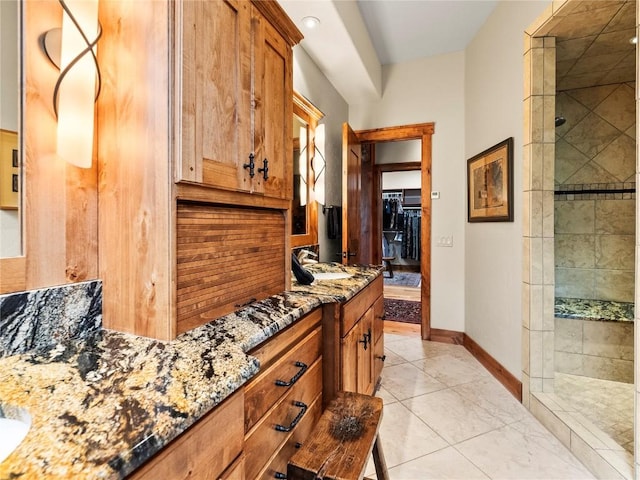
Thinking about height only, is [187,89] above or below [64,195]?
above

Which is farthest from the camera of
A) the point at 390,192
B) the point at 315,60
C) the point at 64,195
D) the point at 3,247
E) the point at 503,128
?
the point at 390,192

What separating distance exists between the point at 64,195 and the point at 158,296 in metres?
0.41

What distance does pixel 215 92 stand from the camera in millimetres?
1000

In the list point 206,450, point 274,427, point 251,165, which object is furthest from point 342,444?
point 251,165

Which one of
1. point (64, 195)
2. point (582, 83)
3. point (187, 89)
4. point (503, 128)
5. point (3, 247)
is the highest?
point (582, 83)

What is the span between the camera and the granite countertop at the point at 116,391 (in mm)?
442

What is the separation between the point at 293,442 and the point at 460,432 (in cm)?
126

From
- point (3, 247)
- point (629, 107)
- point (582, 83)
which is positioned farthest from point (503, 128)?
point (3, 247)

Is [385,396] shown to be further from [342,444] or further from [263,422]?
[263,422]

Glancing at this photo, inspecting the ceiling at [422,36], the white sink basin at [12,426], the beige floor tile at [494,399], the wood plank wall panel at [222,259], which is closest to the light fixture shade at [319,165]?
the ceiling at [422,36]

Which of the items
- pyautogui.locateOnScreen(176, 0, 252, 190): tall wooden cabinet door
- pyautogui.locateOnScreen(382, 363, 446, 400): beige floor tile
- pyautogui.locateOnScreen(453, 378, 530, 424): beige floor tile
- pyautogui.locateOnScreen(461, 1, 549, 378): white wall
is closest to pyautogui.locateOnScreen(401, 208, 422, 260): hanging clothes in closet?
pyautogui.locateOnScreen(461, 1, 549, 378): white wall

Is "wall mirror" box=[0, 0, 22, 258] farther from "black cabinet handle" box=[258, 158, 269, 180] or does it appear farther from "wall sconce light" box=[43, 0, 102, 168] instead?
"black cabinet handle" box=[258, 158, 269, 180]

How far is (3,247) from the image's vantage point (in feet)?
2.64

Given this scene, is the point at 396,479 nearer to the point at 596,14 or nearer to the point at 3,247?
the point at 3,247
